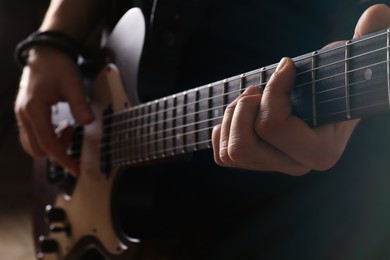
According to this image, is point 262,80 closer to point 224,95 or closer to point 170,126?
point 224,95

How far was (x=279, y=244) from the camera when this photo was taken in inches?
27.2

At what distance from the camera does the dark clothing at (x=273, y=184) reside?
609 mm

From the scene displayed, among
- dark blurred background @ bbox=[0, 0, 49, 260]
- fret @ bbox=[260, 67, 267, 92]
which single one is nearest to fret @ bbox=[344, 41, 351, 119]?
fret @ bbox=[260, 67, 267, 92]

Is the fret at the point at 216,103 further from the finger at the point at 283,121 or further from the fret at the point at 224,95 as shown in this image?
the finger at the point at 283,121

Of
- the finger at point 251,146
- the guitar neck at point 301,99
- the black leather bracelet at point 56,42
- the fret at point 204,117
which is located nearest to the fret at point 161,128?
the guitar neck at point 301,99

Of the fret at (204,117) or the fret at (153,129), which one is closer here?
the fret at (204,117)

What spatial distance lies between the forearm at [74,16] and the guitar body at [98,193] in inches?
5.4

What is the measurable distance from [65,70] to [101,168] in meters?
0.20

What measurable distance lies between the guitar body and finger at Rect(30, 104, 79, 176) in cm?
2

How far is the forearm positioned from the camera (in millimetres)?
1073

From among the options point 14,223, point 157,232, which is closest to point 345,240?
point 157,232

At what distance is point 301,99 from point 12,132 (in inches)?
50.4

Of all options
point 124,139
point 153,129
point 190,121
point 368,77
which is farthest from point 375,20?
point 124,139

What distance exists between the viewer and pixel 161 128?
76 centimetres
